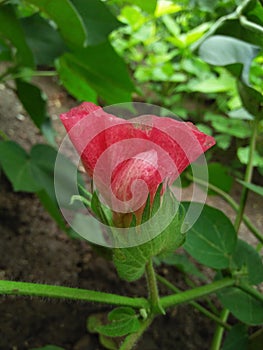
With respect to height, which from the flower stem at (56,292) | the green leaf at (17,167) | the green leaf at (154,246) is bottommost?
the green leaf at (17,167)

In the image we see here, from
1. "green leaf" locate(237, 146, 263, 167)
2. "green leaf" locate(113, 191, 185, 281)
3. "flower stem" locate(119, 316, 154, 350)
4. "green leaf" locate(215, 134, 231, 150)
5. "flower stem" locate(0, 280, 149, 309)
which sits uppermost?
"green leaf" locate(113, 191, 185, 281)

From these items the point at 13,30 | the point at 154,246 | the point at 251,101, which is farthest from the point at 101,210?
the point at 13,30

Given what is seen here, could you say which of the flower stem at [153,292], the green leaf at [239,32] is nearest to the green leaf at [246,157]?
the green leaf at [239,32]

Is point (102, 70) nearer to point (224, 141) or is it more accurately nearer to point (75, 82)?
point (75, 82)

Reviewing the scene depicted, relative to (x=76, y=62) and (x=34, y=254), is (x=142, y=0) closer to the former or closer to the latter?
(x=76, y=62)

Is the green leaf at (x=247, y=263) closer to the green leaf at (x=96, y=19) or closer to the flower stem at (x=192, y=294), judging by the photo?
the flower stem at (x=192, y=294)

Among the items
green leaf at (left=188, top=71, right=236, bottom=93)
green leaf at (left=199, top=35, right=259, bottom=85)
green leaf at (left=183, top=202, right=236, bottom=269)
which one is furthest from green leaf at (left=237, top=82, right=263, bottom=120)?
green leaf at (left=188, top=71, right=236, bottom=93)

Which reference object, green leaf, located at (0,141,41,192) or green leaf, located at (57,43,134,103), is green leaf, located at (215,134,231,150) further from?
green leaf, located at (0,141,41,192)
